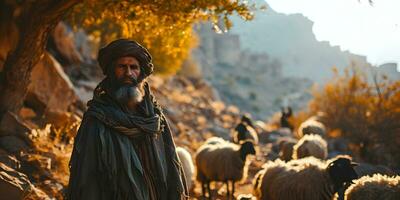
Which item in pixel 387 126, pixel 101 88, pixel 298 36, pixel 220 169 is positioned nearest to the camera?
pixel 101 88

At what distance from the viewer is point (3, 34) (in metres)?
9.87

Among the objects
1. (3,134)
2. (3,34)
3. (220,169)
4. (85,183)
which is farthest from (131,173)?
(3,34)

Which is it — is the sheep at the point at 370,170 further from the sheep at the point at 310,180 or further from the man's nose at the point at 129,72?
the man's nose at the point at 129,72

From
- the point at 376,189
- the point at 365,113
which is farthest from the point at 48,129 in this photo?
the point at 365,113

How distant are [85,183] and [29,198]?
253cm

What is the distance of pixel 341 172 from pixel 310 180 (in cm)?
45

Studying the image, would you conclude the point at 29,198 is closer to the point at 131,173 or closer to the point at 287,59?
the point at 131,173

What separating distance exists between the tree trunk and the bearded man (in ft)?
12.0

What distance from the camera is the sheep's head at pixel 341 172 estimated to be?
19.1 ft

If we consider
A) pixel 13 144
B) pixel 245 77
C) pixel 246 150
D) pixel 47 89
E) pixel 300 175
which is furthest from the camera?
pixel 245 77

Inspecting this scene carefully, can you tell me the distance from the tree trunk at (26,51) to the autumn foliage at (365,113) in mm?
9744

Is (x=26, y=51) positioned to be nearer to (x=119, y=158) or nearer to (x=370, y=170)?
(x=119, y=158)

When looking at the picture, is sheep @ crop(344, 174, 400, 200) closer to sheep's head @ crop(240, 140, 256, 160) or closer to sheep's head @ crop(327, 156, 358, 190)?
sheep's head @ crop(327, 156, 358, 190)

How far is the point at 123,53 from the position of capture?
334 centimetres
